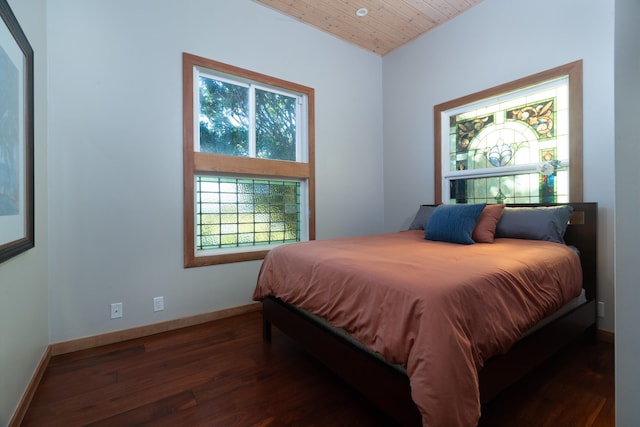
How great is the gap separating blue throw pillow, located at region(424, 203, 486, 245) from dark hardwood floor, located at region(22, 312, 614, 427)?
95 centimetres

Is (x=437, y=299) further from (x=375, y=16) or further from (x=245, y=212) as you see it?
(x=375, y=16)

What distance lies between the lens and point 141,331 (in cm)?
226

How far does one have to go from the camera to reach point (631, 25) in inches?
28.1

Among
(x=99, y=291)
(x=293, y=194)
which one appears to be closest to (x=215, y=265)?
(x=99, y=291)

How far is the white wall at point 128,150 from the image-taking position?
6.60 ft

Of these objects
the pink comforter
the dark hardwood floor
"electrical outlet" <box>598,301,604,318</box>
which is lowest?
the dark hardwood floor

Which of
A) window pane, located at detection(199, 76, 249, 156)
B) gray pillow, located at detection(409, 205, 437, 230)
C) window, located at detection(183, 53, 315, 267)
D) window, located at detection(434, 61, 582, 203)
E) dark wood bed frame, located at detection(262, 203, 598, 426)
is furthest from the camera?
gray pillow, located at detection(409, 205, 437, 230)

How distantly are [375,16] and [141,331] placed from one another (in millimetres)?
3699

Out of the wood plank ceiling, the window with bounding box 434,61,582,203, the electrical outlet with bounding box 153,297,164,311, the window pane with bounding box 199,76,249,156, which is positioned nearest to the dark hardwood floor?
the electrical outlet with bounding box 153,297,164,311

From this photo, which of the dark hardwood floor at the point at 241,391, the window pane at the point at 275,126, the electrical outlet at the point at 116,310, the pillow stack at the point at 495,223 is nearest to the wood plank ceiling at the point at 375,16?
the window pane at the point at 275,126

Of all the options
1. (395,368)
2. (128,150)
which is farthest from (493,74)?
(128,150)

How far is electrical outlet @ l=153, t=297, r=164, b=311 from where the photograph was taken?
233 centimetres

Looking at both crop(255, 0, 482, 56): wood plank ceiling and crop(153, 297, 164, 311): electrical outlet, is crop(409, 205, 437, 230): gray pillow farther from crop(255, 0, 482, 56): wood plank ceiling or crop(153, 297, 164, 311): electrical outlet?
crop(153, 297, 164, 311): electrical outlet

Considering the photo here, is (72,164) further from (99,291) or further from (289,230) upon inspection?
(289,230)
